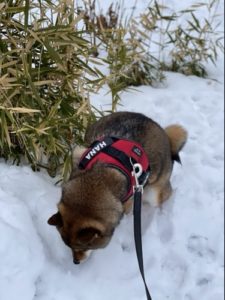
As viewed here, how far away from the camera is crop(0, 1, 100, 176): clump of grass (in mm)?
3070

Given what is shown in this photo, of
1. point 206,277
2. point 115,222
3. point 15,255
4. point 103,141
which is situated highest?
point 103,141

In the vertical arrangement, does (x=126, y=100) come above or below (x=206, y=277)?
above

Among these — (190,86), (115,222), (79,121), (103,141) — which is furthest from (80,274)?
(190,86)

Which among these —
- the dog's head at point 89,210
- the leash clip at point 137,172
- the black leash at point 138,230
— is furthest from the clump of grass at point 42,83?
the black leash at point 138,230

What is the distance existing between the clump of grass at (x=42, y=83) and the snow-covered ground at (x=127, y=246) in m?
0.23

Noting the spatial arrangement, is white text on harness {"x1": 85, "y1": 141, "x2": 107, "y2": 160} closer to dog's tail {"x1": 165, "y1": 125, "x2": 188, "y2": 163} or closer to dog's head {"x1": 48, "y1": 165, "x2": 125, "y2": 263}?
dog's head {"x1": 48, "y1": 165, "x2": 125, "y2": 263}

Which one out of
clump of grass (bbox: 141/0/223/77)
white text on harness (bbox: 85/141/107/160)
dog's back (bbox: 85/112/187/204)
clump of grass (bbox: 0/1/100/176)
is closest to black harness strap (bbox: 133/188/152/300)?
white text on harness (bbox: 85/141/107/160)

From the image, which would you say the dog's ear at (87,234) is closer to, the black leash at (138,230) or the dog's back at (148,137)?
the black leash at (138,230)

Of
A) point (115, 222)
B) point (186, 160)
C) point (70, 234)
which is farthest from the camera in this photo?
point (186, 160)

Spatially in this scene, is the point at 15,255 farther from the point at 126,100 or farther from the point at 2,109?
the point at 126,100

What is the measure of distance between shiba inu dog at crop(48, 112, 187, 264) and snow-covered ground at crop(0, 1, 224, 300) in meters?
0.20

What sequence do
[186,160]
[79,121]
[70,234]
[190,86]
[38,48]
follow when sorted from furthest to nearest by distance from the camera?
[190,86], [186,160], [79,121], [38,48], [70,234]

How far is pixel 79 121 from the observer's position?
3.59 meters

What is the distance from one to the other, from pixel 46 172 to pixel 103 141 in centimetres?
77
